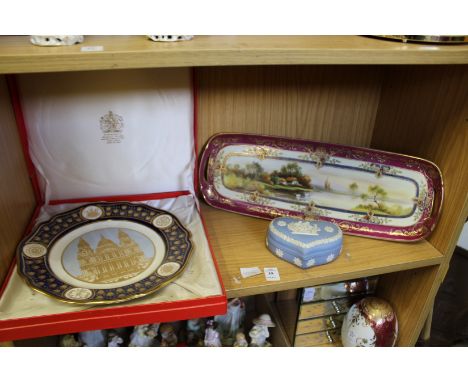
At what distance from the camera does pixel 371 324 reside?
3.32ft

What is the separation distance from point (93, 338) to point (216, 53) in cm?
79

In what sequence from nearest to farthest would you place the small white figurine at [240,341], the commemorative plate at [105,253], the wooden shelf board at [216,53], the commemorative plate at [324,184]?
the wooden shelf board at [216,53] → the commemorative plate at [105,253] → the commemorative plate at [324,184] → the small white figurine at [240,341]

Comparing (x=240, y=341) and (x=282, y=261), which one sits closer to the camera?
(x=282, y=261)

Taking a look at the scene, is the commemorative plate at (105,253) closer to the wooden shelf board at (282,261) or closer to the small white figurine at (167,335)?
the wooden shelf board at (282,261)

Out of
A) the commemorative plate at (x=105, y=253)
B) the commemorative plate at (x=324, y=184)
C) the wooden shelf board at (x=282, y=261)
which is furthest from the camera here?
the commemorative plate at (x=324, y=184)

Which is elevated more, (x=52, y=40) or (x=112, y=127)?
(x=52, y=40)

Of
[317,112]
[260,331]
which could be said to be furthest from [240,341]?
[317,112]

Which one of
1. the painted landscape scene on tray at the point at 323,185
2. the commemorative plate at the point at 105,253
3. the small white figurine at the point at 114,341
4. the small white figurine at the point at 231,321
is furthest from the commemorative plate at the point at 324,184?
the small white figurine at the point at 114,341

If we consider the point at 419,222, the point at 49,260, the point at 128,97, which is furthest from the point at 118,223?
the point at 419,222

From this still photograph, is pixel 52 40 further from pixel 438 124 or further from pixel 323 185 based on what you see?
pixel 438 124

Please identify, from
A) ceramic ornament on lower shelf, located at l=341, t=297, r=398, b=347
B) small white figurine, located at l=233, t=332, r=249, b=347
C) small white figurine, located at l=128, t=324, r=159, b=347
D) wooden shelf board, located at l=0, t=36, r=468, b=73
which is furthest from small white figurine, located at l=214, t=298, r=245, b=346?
wooden shelf board, located at l=0, t=36, r=468, b=73

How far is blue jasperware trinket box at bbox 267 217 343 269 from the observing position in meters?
0.81

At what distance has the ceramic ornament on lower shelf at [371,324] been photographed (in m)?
1.01

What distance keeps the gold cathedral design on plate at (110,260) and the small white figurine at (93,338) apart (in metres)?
0.32
